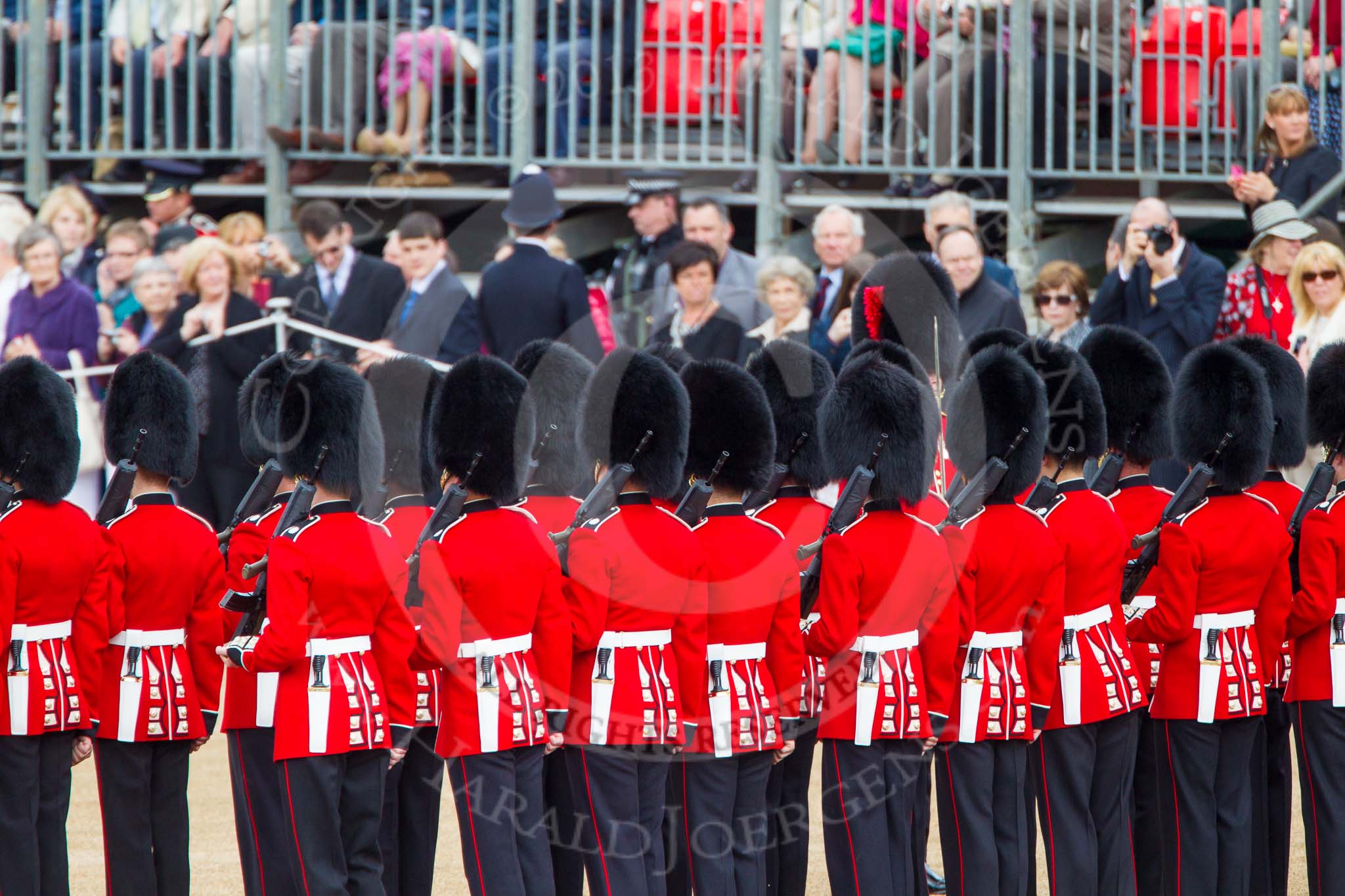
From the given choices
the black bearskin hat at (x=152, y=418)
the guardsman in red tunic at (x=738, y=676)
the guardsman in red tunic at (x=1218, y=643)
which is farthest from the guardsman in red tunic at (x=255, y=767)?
the guardsman in red tunic at (x=1218, y=643)

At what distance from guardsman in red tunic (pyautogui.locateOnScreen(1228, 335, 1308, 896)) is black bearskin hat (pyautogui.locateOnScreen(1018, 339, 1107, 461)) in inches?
15.5

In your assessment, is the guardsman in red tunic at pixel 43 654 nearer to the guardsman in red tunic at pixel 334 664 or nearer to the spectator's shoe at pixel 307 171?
the guardsman in red tunic at pixel 334 664

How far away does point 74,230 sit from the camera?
8586 mm

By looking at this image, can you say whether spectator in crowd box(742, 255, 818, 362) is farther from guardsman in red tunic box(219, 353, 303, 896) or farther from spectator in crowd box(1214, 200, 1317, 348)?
guardsman in red tunic box(219, 353, 303, 896)

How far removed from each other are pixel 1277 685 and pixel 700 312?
8.28ft

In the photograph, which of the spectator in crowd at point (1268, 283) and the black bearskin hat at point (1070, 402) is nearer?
the black bearskin hat at point (1070, 402)

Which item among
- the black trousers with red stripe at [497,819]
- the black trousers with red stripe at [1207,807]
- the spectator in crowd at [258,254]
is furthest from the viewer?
the spectator in crowd at [258,254]

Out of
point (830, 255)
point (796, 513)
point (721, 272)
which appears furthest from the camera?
point (721, 272)

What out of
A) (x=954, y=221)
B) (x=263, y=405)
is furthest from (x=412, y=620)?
(x=954, y=221)

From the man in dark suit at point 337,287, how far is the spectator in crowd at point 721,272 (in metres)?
1.01

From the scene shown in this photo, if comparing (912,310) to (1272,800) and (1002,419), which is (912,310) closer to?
(1002,419)

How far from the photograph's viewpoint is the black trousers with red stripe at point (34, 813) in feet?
14.5

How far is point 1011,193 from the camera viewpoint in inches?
335

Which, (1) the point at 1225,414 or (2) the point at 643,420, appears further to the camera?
(1) the point at 1225,414
